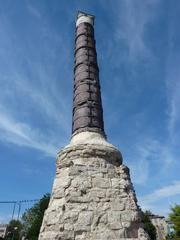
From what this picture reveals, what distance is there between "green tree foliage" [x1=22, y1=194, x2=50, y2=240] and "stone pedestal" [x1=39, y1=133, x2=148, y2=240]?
59.2 feet

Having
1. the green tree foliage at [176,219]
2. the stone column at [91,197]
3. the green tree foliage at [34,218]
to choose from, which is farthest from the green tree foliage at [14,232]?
the stone column at [91,197]

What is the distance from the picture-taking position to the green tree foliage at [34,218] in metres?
21.6

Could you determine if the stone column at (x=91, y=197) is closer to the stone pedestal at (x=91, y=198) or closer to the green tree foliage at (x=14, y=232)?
the stone pedestal at (x=91, y=198)

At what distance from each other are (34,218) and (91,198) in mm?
25279

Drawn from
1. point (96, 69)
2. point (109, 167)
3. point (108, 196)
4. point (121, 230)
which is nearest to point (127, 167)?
point (109, 167)

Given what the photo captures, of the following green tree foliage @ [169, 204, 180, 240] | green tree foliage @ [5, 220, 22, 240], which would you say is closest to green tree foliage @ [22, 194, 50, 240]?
green tree foliage @ [5, 220, 22, 240]

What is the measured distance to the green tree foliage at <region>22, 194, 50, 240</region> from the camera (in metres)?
21.6

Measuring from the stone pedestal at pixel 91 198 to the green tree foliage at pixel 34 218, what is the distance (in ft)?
59.2

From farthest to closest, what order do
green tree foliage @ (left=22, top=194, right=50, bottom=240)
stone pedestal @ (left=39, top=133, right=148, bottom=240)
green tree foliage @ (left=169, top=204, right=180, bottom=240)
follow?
1. green tree foliage @ (left=22, top=194, right=50, bottom=240)
2. green tree foliage @ (left=169, top=204, right=180, bottom=240)
3. stone pedestal @ (left=39, top=133, right=148, bottom=240)

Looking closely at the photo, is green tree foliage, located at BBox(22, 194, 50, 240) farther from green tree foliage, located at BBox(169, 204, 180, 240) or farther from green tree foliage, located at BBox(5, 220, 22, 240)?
green tree foliage, located at BBox(169, 204, 180, 240)

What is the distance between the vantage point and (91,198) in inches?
172

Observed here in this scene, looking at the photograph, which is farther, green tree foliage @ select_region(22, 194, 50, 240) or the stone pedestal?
green tree foliage @ select_region(22, 194, 50, 240)

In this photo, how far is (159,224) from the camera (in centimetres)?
3169

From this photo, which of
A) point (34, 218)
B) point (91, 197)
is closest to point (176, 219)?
point (91, 197)
